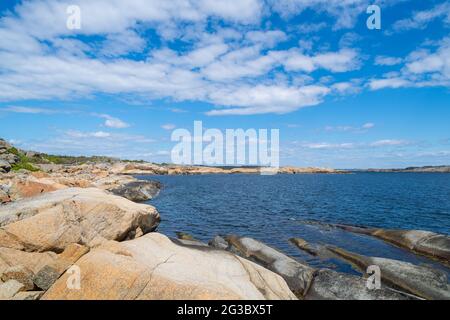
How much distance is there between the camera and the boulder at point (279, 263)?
63.2 ft

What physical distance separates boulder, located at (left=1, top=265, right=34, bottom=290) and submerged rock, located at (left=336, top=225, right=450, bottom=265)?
28.3 m

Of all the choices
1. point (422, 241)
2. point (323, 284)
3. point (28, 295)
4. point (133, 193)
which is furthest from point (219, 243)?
point (133, 193)

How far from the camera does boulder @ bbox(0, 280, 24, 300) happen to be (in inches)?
471

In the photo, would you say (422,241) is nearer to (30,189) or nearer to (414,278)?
(414,278)

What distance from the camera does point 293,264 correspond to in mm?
21625

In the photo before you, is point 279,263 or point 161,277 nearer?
point 161,277

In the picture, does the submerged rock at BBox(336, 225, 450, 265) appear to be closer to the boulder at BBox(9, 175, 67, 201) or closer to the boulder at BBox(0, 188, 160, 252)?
the boulder at BBox(0, 188, 160, 252)

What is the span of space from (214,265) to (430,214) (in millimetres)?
45057

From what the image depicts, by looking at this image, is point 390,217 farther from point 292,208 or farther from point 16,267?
point 16,267

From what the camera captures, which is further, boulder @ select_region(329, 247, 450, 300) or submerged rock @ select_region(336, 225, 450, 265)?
submerged rock @ select_region(336, 225, 450, 265)

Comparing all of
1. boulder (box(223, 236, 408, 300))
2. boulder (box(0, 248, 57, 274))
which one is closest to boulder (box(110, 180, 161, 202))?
boulder (box(223, 236, 408, 300))

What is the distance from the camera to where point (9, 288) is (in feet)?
40.4

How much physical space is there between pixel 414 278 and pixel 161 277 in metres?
16.9
